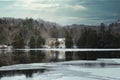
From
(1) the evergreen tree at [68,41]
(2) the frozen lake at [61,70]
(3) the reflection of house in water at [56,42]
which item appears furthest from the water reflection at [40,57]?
(3) the reflection of house in water at [56,42]

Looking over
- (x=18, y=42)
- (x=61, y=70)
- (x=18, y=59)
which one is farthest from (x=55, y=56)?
(x=18, y=42)


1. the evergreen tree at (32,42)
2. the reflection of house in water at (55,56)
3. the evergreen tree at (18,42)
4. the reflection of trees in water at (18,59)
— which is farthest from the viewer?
the evergreen tree at (32,42)

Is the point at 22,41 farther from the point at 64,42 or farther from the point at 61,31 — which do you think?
the point at 61,31

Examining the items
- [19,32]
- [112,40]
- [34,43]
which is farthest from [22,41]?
[112,40]

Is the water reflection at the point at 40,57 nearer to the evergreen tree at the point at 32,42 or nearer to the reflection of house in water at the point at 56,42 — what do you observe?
the evergreen tree at the point at 32,42

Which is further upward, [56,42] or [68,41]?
[68,41]

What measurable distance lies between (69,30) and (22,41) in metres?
29.7

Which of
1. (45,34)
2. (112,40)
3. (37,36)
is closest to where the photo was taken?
(112,40)

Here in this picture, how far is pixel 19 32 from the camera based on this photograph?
4281 inches

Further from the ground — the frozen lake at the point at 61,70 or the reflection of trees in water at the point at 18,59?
the frozen lake at the point at 61,70

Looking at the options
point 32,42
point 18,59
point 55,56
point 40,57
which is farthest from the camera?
point 32,42

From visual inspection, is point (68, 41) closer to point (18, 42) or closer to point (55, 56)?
point (18, 42)

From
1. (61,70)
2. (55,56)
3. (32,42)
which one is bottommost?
(55,56)

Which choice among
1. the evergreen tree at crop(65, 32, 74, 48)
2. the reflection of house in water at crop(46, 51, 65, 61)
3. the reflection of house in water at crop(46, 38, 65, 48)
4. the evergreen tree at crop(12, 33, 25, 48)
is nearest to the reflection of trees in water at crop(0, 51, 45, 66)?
the reflection of house in water at crop(46, 51, 65, 61)
